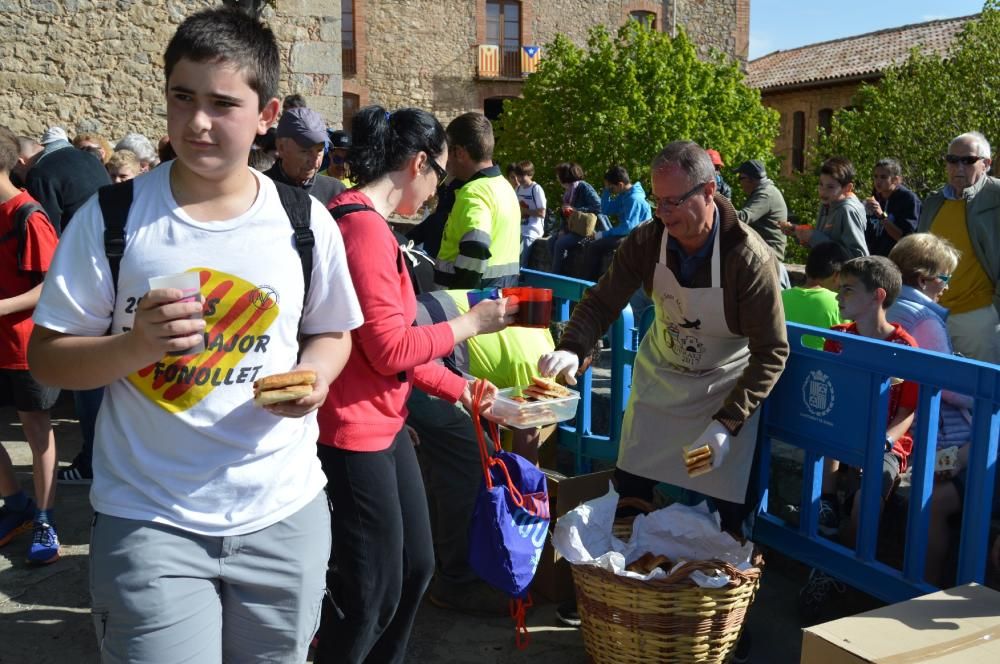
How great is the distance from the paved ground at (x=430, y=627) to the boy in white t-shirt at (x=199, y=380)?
174 centimetres

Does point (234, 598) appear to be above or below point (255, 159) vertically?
below

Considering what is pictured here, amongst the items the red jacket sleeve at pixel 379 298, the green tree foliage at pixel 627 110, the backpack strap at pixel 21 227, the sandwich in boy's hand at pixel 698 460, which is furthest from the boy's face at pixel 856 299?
the green tree foliage at pixel 627 110

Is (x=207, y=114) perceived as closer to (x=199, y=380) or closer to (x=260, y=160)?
(x=199, y=380)

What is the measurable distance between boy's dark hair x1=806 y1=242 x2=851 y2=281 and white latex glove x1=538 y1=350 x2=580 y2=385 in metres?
2.09

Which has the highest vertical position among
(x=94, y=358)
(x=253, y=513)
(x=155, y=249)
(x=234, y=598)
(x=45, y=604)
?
(x=155, y=249)

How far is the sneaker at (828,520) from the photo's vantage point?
367 cm

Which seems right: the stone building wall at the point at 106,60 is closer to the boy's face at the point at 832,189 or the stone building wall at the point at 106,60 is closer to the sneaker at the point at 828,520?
the boy's face at the point at 832,189

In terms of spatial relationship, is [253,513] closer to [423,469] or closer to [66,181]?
[423,469]

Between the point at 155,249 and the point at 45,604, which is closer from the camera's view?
the point at 155,249

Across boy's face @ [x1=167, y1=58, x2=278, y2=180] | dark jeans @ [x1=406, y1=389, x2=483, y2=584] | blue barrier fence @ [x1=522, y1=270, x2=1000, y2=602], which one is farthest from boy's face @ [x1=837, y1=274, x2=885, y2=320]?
boy's face @ [x1=167, y1=58, x2=278, y2=180]

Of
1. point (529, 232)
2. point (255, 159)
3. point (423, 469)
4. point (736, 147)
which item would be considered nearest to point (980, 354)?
point (423, 469)

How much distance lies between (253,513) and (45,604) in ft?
8.40

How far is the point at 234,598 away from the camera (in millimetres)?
1934

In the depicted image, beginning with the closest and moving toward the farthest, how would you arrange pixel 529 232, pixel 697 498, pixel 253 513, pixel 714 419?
pixel 253 513 → pixel 714 419 → pixel 697 498 → pixel 529 232
